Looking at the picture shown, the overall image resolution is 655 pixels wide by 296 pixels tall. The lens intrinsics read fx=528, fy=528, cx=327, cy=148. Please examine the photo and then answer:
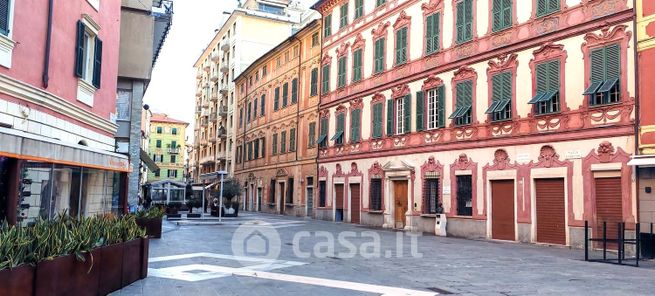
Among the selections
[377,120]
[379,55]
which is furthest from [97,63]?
[379,55]

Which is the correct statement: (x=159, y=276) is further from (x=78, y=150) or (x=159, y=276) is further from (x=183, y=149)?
(x=183, y=149)

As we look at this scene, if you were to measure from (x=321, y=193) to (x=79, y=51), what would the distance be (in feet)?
70.7

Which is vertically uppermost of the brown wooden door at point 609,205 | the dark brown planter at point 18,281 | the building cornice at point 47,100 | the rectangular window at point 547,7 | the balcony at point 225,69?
the balcony at point 225,69

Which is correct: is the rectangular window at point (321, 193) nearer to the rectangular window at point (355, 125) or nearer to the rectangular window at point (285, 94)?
the rectangular window at point (355, 125)

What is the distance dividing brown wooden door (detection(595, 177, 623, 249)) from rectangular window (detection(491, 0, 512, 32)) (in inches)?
274

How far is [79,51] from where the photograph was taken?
13.7 m

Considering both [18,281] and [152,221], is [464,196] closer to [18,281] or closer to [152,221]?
[152,221]

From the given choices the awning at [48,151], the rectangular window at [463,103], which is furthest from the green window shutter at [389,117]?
the awning at [48,151]

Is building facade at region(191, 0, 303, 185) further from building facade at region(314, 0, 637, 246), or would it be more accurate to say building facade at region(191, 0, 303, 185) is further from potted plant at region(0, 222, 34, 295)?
potted plant at region(0, 222, 34, 295)

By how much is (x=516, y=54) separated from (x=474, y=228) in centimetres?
691

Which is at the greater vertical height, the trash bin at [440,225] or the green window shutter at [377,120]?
the green window shutter at [377,120]

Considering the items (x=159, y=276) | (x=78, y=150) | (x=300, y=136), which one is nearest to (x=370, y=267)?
(x=159, y=276)

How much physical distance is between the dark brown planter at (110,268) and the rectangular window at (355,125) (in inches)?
873

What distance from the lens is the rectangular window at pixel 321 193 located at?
3334 centimetres
